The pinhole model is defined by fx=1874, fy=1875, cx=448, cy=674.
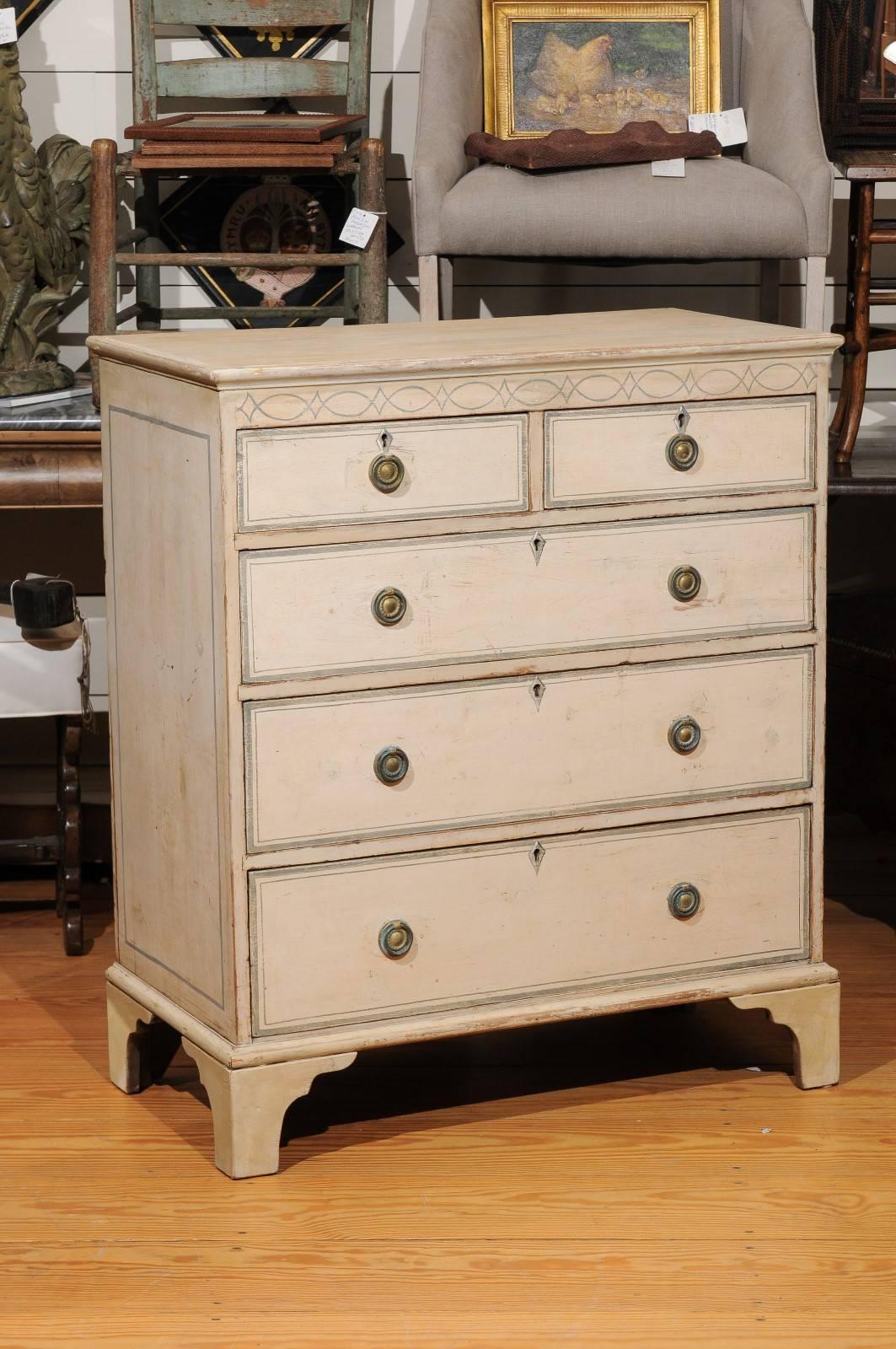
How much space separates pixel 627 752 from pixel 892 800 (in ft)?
4.10

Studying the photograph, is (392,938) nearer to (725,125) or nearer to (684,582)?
(684,582)

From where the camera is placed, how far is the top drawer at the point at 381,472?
2379 mm

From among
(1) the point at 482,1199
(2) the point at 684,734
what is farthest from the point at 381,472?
(1) the point at 482,1199

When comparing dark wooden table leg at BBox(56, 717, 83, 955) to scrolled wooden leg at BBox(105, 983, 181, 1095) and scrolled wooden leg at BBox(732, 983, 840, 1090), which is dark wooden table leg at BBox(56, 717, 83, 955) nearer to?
scrolled wooden leg at BBox(105, 983, 181, 1095)

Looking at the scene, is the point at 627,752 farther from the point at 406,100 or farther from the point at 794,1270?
the point at 406,100

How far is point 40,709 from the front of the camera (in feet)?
10.7

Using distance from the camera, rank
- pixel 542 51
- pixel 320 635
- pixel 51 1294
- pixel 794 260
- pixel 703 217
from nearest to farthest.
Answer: pixel 51 1294 < pixel 320 635 < pixel 703 217 < pixel 542 51 < pixel 794 260

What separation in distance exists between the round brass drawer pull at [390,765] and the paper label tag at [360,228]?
1368 mm

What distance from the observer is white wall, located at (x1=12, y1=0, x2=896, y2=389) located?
3758 millimetres

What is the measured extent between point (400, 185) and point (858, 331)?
1.00 m

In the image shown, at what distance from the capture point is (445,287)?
142 inches

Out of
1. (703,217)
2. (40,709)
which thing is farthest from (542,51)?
(40,709)

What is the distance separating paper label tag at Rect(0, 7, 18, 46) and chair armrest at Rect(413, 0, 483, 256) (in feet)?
2.54

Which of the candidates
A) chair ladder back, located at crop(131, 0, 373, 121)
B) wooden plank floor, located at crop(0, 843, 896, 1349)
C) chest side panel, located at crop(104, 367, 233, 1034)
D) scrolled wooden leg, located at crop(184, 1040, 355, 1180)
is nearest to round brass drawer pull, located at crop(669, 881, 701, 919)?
wooden plank floor, located at crop(0, 843, 896, 1349)
